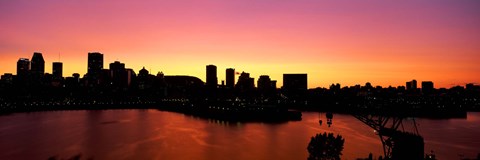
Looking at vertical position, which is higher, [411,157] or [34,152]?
[411,157]

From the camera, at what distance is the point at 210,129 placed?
95812 millimetres

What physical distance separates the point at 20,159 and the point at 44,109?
5478 inches

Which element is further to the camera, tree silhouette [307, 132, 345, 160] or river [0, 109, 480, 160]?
river [0, 109, 480, 160]

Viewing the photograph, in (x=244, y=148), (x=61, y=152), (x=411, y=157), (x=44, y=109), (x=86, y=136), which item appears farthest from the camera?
(x=44, y=109)

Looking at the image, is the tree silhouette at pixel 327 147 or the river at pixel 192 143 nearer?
the tree silhouette at pixel 327 147

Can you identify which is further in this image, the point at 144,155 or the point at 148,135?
the point at 148,135

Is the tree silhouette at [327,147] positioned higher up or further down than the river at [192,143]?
higher up

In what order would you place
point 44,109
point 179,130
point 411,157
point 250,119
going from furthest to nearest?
1. point 44,109
2. point 250,119
3. point 179,130
4. point 411,157

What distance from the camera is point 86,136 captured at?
83.3 meters

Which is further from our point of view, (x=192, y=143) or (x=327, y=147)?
(x=192, y=143)

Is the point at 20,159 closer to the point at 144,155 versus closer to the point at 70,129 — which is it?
the point at 144,155

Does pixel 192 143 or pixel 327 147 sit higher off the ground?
pixel 327 147

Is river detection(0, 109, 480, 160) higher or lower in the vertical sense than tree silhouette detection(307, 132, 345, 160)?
lower

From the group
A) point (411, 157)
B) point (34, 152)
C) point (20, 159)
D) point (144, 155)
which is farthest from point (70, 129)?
point (411, 157)
